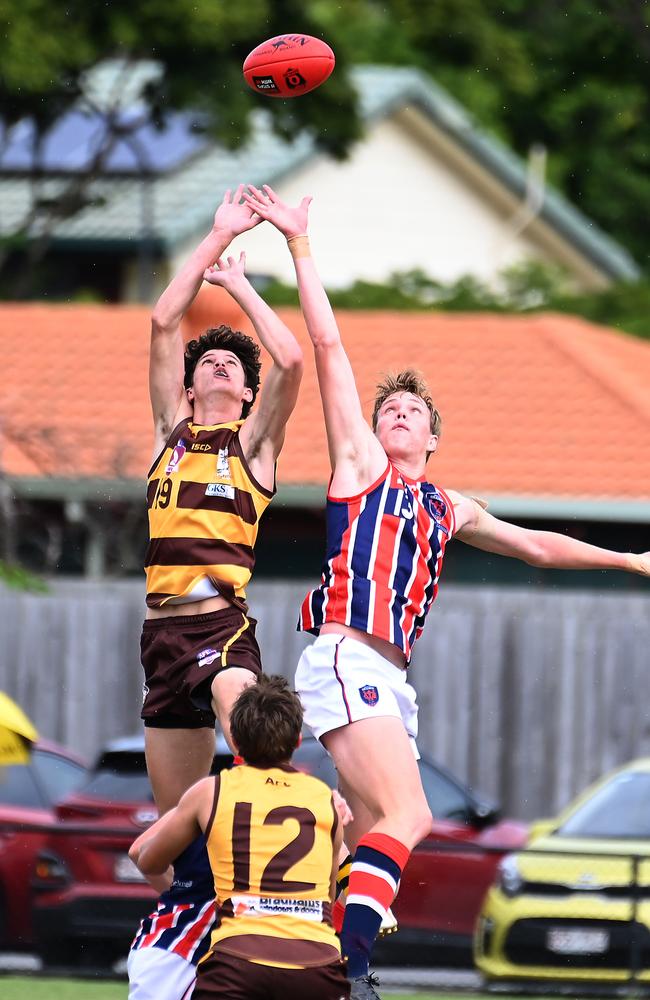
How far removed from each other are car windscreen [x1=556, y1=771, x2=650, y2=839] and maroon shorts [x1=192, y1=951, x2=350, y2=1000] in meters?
6.59

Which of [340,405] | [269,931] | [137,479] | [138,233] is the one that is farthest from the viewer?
[138,233]

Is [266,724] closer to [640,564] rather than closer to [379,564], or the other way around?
[379,564]

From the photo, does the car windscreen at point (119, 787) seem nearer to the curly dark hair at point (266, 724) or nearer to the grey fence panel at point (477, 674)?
the grey fence panel at point (477, 674)

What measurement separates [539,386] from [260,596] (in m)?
6.41

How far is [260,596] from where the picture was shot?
16531 millimetres

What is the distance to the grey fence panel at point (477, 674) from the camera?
53.3 ft

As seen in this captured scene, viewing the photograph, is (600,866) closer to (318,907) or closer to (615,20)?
(318,907)

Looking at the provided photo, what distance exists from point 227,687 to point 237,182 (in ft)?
87.0

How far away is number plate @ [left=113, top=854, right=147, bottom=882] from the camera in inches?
435

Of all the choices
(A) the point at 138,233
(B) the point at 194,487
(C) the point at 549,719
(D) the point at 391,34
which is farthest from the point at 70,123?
(B) the point at 194,487

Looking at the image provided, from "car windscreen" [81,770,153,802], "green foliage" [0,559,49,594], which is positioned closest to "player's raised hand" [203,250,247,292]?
"car windscreen" [81,770,153,802]

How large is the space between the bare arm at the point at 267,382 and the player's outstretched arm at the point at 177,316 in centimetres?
8

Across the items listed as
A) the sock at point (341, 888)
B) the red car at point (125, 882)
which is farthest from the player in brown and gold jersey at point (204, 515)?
the red car at point (125, 882)

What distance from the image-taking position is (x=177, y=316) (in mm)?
6863
